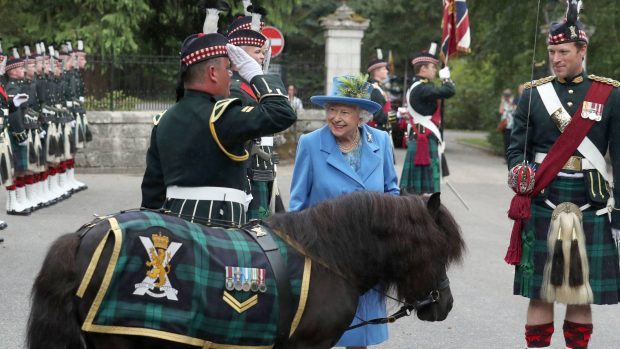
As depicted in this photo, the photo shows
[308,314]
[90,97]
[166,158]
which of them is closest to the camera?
[308,314]

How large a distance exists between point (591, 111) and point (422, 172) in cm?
658

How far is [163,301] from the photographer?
3.90 m

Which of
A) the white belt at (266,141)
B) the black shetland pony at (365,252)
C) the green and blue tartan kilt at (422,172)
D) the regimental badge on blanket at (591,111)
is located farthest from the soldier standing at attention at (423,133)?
the black shetland pony at (365,252)

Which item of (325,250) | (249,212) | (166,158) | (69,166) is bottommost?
(69,166)

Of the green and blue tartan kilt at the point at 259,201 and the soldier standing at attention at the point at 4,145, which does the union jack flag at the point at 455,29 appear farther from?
the green and blue tartan kilt at the point at 259,201

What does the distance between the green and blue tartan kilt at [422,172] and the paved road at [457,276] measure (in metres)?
0.72

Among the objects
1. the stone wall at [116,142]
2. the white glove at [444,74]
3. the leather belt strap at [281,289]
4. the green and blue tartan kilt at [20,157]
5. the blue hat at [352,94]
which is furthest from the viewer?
the stone wall at [116,142]

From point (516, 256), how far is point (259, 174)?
7.09 feet

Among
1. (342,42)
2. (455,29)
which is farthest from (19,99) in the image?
(342,42)

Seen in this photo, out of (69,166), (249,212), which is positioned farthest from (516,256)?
(69,166)

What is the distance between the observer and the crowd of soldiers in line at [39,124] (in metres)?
12.2

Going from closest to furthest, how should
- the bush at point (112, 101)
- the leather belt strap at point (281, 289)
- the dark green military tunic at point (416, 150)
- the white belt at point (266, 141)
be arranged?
the leather belt strap at point (281, 289)
the white belt at point (266, 141)
the dark green military tunic at point (416, 150)
the bush at point (112, 101)

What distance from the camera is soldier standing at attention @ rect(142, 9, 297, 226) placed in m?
4.35

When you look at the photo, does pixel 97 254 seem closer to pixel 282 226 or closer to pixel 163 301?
pixel 163 301
